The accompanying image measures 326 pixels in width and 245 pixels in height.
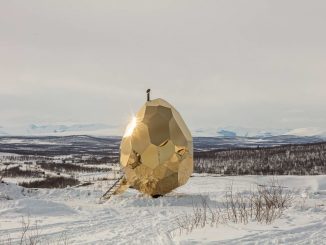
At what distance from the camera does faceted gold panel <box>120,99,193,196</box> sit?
16312mm

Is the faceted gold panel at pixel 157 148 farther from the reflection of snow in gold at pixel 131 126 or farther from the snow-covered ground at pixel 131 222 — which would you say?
the snow-covered ground at pixel 131 222

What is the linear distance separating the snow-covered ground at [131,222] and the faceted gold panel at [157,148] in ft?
3.21

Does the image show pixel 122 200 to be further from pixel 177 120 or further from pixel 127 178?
pixel 177 120

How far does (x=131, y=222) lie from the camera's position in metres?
12.3

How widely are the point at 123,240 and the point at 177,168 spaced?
758 cm

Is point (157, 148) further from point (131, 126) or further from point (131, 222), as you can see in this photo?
point (131, 222)

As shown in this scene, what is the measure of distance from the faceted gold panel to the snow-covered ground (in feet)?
3.21

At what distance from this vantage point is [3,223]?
12211mm

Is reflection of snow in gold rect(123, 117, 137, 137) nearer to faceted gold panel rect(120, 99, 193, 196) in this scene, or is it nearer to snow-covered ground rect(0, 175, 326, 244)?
faceted gold panel rect(120, 99, 193, 196)

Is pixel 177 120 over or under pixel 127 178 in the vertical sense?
over

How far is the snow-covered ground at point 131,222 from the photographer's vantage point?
793 centimetres

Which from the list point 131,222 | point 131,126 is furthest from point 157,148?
point 131,222

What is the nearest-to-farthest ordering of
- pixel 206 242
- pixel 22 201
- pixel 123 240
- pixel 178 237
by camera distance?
pixel 206 242 < pixel 178 237 < pixel 123 240 < pixel 22 201

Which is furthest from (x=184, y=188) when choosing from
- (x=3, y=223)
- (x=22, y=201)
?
(x=3, y=223)
